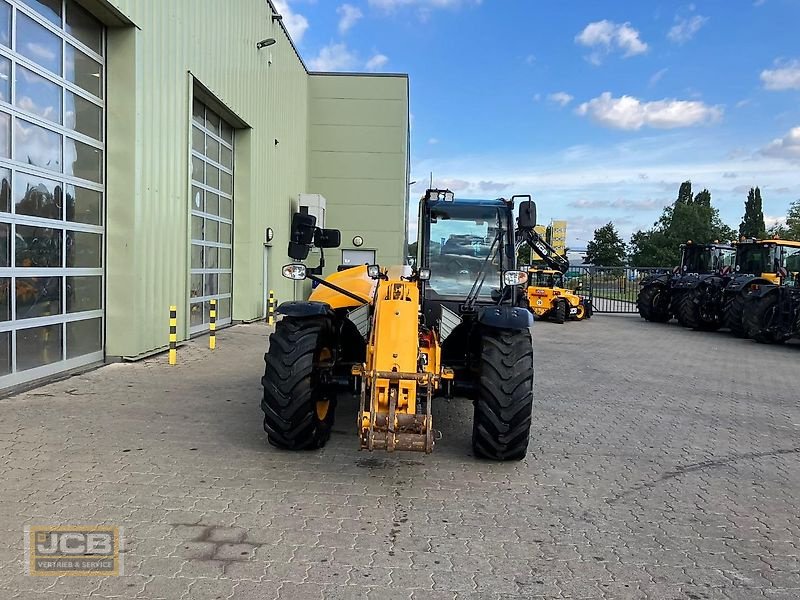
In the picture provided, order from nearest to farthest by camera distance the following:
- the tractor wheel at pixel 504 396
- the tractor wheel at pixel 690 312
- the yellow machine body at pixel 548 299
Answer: the tractor wheel at pixel 504 396 < the tractor wheel at pixel 690 312 < the yellow machine body at pixel 548 299

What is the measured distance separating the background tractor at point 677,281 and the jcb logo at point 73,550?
69.1 feet

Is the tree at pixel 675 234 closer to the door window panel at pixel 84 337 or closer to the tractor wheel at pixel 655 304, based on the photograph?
the tractor wheel at pixel 655 304

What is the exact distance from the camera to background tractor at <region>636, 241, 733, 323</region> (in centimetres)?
2238

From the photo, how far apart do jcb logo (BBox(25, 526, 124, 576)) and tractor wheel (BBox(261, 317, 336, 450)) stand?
63.1 inches

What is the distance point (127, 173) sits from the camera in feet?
32.4

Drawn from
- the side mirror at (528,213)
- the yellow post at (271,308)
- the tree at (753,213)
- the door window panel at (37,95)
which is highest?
the tree at (753,213)

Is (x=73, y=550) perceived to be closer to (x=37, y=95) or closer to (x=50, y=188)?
(x=50, y=188)

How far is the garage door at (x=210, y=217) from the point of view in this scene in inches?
534

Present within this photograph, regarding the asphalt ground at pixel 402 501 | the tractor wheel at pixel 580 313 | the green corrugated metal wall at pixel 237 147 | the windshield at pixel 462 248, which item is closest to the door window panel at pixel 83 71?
the green corrugated metal wall at pixel 237 147

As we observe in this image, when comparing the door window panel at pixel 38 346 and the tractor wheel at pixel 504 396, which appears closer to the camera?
the tractor wheel at pixel 504 396

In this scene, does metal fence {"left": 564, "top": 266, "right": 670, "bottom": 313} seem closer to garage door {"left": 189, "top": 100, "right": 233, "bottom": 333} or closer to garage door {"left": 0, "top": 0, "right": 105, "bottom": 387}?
garage door {"left": 189, "top": 100, "right": 233, "bottom": 333}

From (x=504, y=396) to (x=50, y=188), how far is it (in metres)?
6.74

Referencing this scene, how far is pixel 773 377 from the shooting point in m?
11.4

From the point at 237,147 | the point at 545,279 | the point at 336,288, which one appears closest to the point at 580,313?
the point at 545,279
